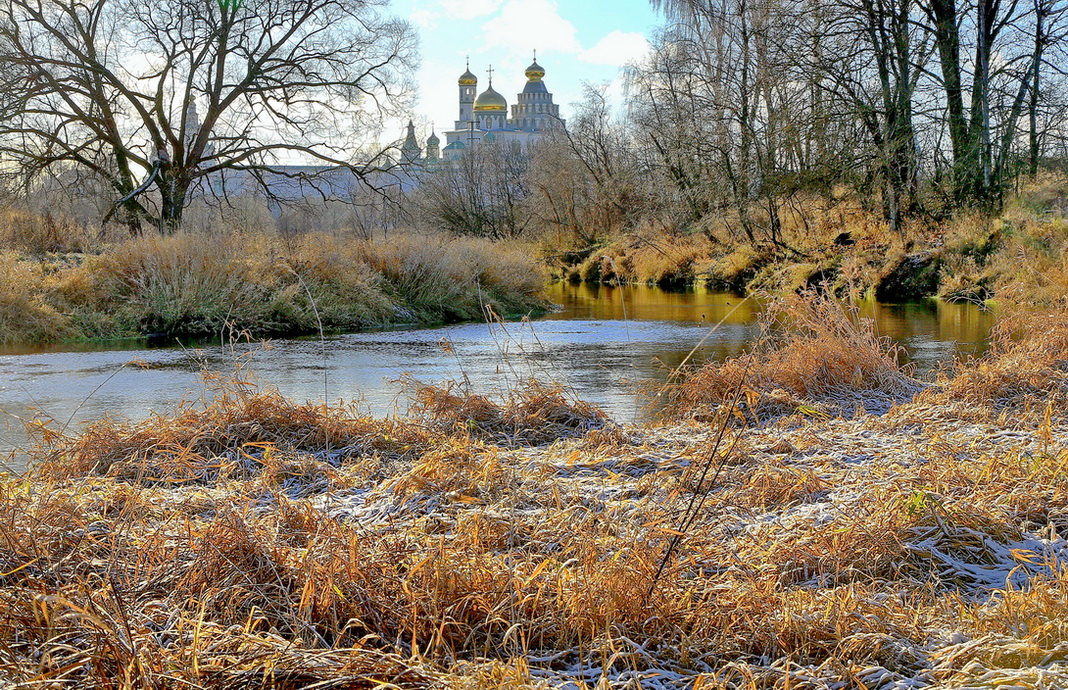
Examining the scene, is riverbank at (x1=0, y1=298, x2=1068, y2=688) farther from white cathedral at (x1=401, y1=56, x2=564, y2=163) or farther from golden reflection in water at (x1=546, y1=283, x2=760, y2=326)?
white cathedral at (x1=401, y1=56, x2=564, y2=163)

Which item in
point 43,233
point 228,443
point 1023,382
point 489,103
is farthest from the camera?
point 489,103

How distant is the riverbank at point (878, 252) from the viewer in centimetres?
1722

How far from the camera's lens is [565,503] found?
4.17 metres

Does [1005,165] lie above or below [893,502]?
above

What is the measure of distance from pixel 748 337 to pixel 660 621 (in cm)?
1139

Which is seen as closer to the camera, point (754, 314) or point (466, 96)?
point (754, 314)

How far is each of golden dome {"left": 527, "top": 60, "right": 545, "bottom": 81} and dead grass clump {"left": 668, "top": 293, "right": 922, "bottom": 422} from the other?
12807 cm

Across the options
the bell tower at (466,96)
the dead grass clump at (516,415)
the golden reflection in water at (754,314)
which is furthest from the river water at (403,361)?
the bell tower at (466,96)

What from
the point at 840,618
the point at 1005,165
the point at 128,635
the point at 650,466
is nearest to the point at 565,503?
the point at 650,466

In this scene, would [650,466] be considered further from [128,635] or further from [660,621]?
[128,635]

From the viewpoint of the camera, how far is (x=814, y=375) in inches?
299

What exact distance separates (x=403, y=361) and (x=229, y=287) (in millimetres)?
5626

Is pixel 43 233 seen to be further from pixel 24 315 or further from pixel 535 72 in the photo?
pixel 535 72

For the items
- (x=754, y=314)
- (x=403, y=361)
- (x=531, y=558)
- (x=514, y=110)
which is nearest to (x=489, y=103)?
(x=514, y=110)
